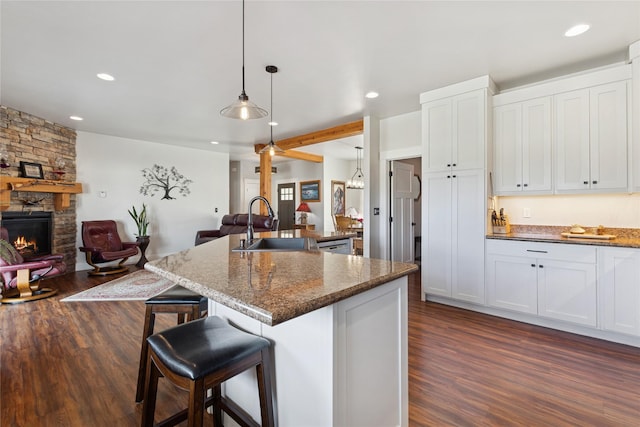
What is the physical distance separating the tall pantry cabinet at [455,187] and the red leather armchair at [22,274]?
474 centimetres

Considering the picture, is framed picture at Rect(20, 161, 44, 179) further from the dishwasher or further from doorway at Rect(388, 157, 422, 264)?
doorway at Rect(388, 157, 422, 264)

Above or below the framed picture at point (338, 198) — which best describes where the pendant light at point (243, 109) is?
above

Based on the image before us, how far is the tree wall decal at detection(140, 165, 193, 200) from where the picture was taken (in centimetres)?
623

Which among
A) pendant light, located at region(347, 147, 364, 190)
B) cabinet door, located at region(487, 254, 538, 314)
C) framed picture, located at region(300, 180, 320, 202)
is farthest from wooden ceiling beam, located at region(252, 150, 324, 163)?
cabinet door, located at region(487, 254, 538, 314)

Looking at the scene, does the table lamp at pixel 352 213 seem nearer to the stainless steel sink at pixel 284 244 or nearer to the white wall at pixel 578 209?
the white wall at pixel 578 209

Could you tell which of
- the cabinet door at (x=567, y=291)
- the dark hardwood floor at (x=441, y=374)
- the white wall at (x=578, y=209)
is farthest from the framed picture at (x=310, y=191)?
the cabinet door at (x=567, y=291)

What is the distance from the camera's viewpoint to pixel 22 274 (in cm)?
359

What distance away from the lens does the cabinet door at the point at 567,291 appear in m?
2.56

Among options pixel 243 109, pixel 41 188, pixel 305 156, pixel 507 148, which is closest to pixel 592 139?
pixel 507 148

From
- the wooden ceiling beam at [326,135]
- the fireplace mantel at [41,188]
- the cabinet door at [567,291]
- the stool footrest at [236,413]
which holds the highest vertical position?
the wooden ceiling beam at [326,135]

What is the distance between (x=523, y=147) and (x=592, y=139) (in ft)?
1.77

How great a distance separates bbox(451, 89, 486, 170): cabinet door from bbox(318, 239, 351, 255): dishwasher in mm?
1517

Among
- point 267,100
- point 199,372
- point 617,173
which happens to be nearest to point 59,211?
point 267,100

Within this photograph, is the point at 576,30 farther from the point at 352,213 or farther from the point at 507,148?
the point at 352,213
